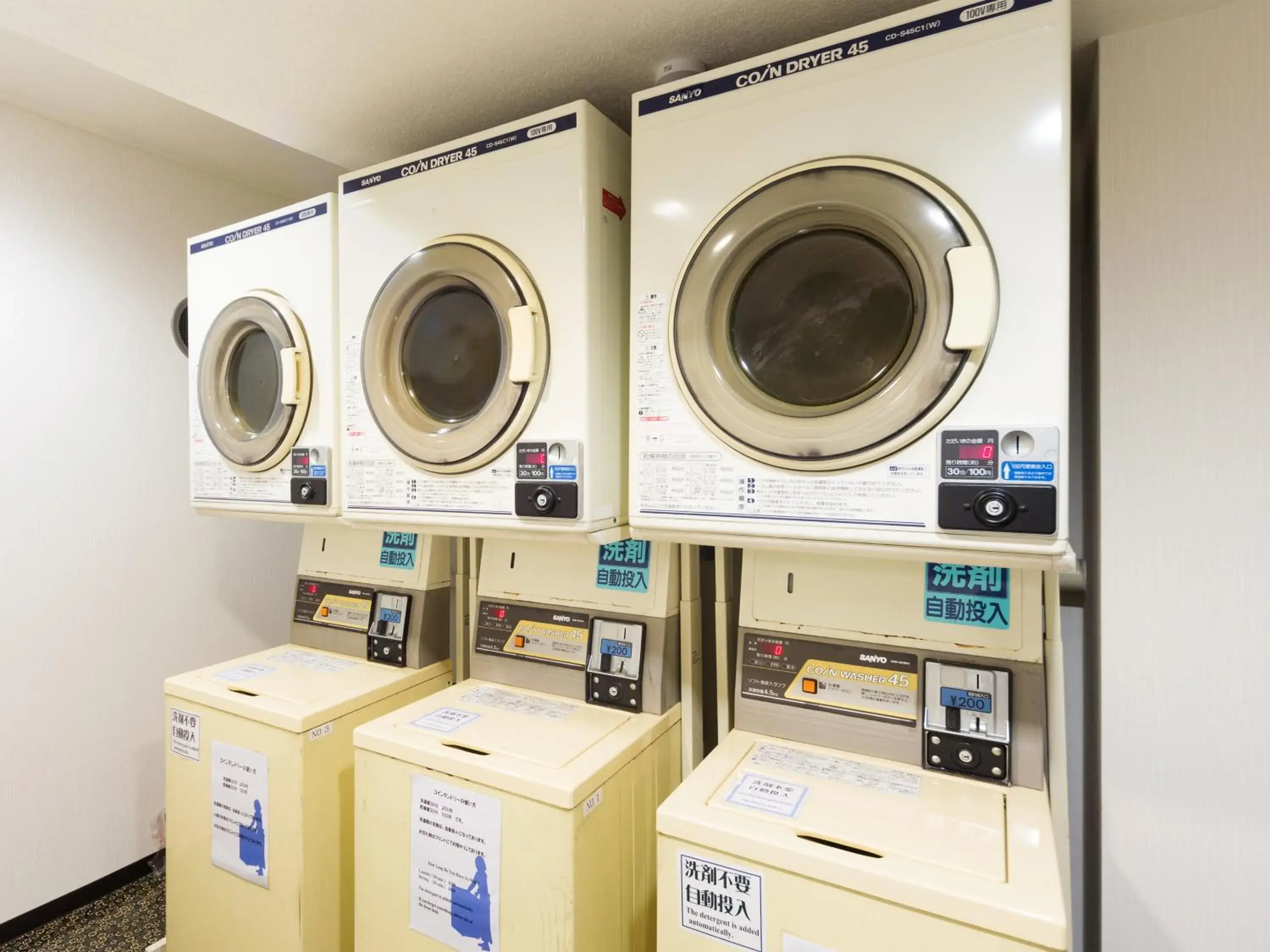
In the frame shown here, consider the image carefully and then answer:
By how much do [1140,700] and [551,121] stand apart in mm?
1570

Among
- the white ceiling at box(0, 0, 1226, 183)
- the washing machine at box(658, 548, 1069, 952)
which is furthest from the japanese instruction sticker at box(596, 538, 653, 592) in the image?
the white ceiling at box(0, 0, 1226, 183)

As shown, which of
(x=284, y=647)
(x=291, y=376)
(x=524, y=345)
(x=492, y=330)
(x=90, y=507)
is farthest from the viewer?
(x=90, y=507)

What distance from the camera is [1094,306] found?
134cm

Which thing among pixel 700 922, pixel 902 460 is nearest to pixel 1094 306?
pixel 902 460

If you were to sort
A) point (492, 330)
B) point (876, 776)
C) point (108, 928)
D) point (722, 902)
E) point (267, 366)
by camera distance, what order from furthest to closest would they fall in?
point (108, 928), point (267, 366), point (492, 330), point (876, 776), point (722, 902)

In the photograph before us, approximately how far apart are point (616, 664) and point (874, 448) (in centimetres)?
79

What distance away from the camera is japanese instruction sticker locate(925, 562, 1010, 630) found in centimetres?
120

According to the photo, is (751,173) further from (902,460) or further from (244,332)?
(244,332)

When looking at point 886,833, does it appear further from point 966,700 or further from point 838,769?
point 966,700

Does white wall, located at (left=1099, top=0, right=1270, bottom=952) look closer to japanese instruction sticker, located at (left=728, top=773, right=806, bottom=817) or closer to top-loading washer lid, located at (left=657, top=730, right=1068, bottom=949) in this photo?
top-loading washer lid, located at (left=657, top=730, right=1068, bottom=949)

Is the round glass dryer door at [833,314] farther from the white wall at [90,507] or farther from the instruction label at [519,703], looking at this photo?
the white wall at [90,507]

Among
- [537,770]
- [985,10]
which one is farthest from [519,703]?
[985,10]

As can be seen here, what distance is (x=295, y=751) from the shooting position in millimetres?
1518

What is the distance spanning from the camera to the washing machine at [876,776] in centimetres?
93
